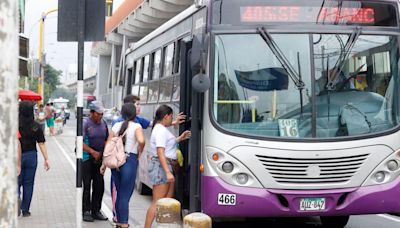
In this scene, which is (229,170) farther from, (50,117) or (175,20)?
(50,117)

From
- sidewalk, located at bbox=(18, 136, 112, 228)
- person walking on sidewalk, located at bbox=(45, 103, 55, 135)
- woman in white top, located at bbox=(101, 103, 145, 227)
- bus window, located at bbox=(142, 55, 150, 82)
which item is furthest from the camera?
person walking on sidewalk, located at bbox=(45, 103, 55, 135)

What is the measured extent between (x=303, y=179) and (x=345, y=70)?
1.36 metres

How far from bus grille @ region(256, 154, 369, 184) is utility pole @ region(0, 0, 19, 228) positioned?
394 cm

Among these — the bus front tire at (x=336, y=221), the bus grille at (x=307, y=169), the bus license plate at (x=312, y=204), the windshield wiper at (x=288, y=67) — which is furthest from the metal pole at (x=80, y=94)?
the bus front tire at (x=336, y=221)

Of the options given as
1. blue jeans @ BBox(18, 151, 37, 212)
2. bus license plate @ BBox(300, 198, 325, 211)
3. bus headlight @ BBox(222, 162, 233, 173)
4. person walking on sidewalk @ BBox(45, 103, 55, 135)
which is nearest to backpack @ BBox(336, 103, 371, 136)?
bus license plate @ BBox(300, 198, 325, 211)

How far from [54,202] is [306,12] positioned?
5.96 metres

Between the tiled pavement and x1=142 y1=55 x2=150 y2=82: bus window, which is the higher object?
x1=142 y1=55 x2=150 y2=82: bus window

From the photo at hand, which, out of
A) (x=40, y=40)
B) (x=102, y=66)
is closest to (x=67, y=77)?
(x=102, y=66)

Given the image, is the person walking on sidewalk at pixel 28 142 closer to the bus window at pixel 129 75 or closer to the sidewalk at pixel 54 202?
the sidewalk at pixel 54 202

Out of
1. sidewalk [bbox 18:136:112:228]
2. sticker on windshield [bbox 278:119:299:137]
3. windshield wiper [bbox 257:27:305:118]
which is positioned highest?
windshield wiper [bbox 257:27:305:118]

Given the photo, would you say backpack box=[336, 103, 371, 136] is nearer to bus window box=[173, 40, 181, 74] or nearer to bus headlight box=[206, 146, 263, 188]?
bus headlight box=[206, 146, 263, 188]

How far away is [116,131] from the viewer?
780cm

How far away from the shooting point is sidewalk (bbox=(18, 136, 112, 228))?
9.25 metres

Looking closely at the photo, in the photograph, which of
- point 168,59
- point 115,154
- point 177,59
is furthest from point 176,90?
point 115,154
